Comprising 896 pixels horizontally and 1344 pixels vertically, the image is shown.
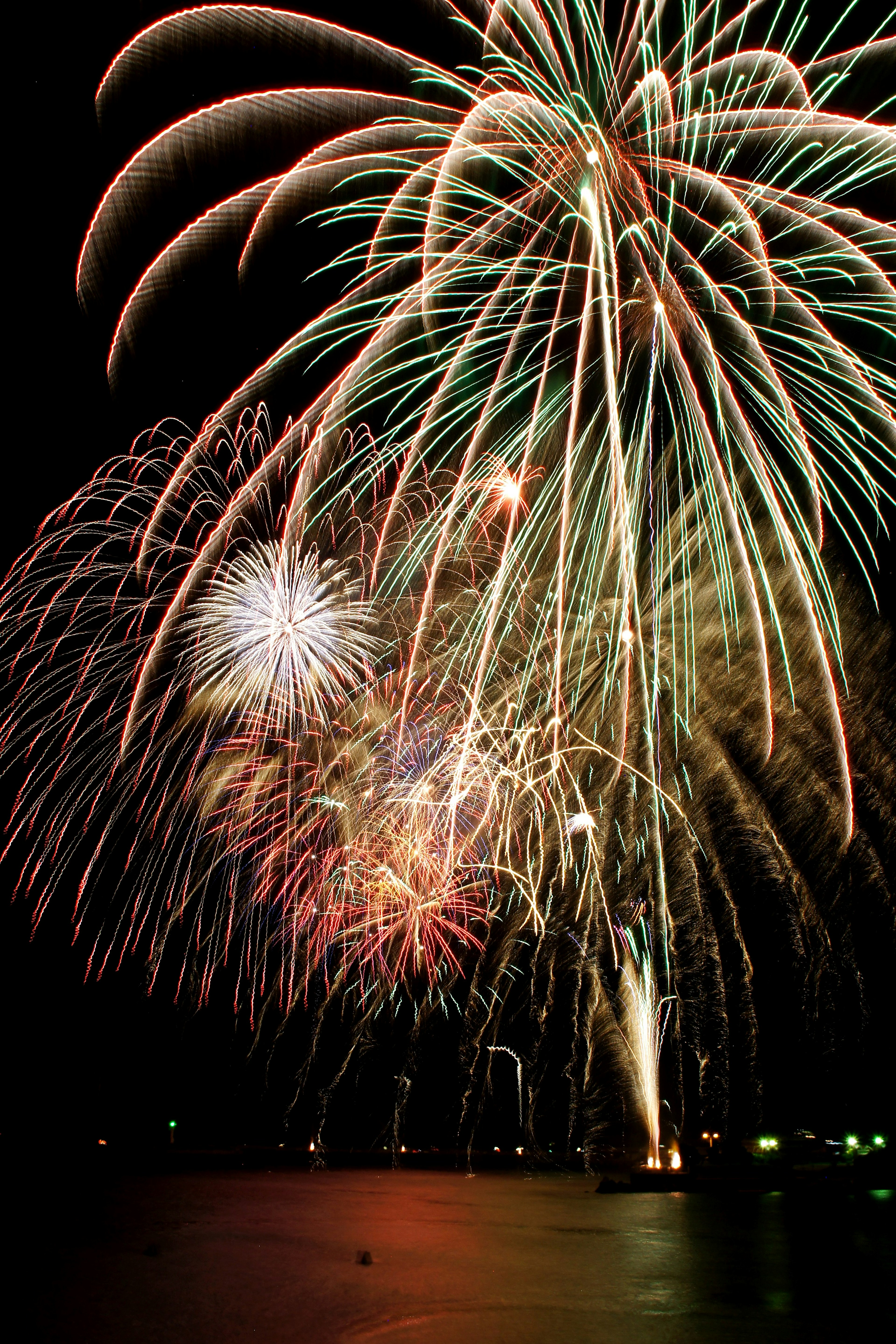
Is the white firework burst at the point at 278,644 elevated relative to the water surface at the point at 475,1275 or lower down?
elevated

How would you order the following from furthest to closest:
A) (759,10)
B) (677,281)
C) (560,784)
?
(560,784) → (677,281) → (759,10)

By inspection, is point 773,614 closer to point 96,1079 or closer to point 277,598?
point 277,598

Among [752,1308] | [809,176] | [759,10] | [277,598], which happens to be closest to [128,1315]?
[752,1308]

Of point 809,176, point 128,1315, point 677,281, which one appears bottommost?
point 128,1315

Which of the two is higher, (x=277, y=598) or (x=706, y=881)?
(x=277, y=598)

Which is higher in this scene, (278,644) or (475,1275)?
(278,644)

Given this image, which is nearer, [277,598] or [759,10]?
[759,10]

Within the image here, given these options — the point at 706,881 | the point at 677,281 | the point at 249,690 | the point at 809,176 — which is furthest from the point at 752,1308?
the point at 809,176

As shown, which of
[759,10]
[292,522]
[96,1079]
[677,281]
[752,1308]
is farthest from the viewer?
[96,1079]

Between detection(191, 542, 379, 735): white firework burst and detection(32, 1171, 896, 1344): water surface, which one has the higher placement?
detection(191, 542, 379, 735): white firework burst
